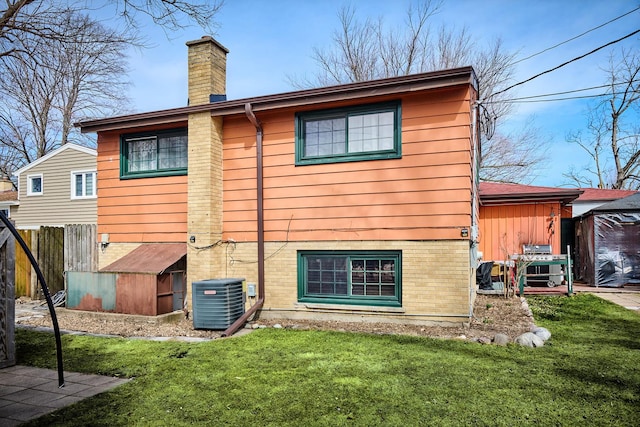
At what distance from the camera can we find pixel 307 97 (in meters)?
8.31

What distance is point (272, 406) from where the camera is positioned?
13.8 feet

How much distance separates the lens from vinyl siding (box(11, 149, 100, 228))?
65.8 ft

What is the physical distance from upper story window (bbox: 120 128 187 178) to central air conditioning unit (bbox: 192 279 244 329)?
289cm

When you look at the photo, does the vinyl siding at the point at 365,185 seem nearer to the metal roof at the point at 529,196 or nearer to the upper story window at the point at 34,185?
the metal roof at the point at 529,196

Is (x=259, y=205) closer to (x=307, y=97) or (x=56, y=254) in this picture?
(x=307, y=97)

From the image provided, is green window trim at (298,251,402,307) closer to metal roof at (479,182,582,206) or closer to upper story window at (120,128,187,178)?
upper story window at (120,128,187,178)

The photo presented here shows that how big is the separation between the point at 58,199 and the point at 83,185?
1786mm

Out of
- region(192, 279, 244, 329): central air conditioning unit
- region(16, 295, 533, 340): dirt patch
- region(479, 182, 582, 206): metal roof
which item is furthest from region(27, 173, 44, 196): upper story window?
region(479, 182, 582, 206): metal roof

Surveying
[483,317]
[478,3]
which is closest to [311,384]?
[483,317]

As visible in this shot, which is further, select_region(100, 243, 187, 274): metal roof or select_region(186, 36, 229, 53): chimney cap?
select_region(186, 36, 229, 53): chimney cap

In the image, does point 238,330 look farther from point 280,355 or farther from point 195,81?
point 195,81

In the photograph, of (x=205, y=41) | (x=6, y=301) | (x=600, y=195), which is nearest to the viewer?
(x=6, y=301)

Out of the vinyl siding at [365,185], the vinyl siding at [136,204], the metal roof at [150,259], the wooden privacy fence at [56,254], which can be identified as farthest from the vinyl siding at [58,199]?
the vinyl siding at [365,185]

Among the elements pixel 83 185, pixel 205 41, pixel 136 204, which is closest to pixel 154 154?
pixel 136 204
